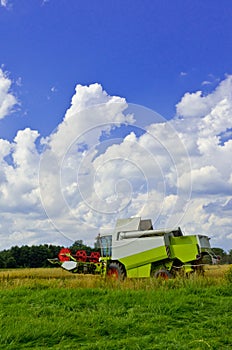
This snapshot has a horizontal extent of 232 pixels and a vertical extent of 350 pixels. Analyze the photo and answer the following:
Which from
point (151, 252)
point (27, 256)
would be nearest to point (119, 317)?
point (151, 252)

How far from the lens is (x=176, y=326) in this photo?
7.86 m

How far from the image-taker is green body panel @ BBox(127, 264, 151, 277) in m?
17.8

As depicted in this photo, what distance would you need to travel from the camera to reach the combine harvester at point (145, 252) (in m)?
17.6

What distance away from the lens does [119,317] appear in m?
8.10

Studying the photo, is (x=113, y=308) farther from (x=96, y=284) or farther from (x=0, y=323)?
(x=96, y=284)

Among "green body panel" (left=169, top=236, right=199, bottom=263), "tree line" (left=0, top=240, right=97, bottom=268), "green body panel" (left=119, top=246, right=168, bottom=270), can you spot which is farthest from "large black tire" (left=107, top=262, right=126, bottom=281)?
"tree line" (left=0, top=240, right=97, bottom=268)

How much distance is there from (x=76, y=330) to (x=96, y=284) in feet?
17.5

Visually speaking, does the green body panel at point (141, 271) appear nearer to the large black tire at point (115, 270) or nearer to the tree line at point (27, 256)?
the large black tire at point (115, 270)

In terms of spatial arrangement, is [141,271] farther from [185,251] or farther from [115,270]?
[185,251]

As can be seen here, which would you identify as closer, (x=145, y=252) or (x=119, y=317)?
(x=119, y=317)

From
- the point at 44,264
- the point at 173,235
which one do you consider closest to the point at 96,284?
the point at 173,235

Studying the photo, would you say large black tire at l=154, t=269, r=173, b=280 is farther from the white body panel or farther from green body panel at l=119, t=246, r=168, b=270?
the white body panel

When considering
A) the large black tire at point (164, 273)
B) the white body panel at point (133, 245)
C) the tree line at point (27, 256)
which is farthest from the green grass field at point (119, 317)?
the tree line at point (27, 256)

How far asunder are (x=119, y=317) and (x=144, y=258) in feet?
32.7
